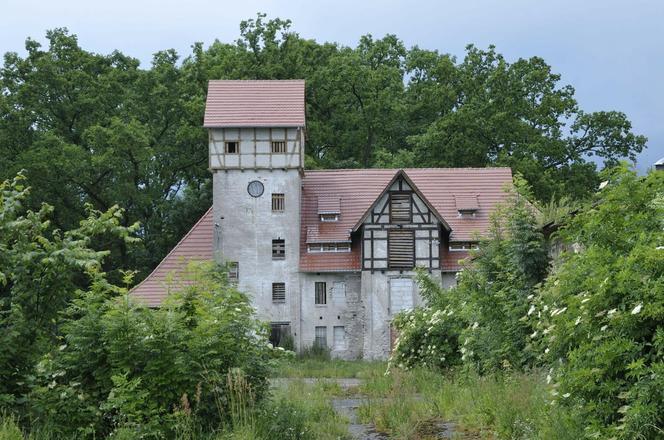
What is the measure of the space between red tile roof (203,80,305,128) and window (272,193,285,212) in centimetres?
304

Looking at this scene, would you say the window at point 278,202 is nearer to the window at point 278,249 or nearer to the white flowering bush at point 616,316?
the window at point 278,249

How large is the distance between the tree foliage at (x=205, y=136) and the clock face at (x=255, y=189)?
717 centimetres

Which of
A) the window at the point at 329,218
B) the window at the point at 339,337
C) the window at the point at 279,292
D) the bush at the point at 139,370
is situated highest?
the window at the point at 329,218

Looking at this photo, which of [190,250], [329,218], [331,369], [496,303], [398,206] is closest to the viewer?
[496,303]

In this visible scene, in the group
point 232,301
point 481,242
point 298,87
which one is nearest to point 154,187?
point 298,87

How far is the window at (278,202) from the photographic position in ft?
147

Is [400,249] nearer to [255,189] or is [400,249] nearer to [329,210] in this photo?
[329,210]

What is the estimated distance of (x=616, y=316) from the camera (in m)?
8.96

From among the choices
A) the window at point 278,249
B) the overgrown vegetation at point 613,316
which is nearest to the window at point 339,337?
the window at point 278,249

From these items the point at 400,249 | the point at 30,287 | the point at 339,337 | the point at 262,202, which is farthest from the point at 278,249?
the point at 30,287

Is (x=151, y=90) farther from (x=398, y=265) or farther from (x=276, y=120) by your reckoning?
(x=398, y=265)

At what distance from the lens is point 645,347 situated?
29.6 ft

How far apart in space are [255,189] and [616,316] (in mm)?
36423

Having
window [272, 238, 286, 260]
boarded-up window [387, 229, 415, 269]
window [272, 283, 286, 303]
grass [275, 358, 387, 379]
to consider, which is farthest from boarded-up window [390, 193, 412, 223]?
grass [275, 358, 387, 379]
